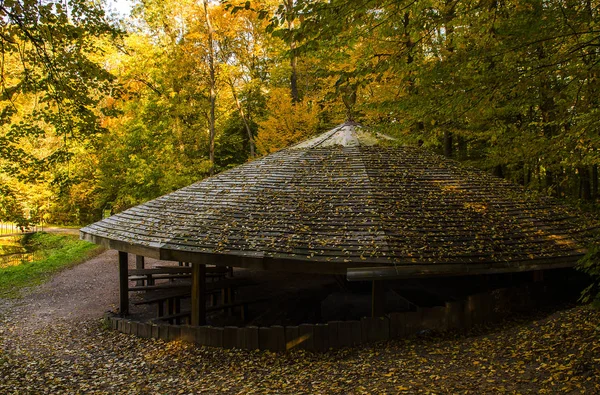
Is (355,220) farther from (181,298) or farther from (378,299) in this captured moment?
(181,298)

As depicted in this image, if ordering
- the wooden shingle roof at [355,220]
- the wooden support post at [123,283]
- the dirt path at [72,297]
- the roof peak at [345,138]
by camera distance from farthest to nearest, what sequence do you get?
the roof peak at [345,138]
the dirt path at [72,297]
the wooden support post at [123,283]
the wooden shingle roof at [355,220]

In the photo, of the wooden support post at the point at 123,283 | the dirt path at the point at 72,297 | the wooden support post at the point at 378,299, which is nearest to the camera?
the wooden support post at the point at 378,299

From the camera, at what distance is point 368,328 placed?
7.84m

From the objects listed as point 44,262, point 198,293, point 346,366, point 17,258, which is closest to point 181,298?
point 198,293

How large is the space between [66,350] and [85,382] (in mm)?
2239

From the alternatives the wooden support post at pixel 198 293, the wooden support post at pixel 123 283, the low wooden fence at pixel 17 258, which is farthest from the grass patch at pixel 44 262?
the wooden support post at pixel 198 293

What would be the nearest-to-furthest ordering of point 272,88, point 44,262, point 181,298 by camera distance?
1. point 181,298
2. point 44,262
3. point 272,88

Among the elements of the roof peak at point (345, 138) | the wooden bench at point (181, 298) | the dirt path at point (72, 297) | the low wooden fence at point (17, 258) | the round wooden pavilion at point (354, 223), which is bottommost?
the dirt path at point (72, 297)

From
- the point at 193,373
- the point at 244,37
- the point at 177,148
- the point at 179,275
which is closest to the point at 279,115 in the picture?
the point at 177,148

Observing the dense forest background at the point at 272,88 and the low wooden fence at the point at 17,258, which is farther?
the low wooden fence at the point at 17,258

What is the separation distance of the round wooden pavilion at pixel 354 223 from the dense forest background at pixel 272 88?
46.4 inches

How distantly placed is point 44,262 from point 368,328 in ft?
60.5

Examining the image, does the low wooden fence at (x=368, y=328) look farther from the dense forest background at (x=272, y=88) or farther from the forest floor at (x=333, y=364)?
the dense forest background at (x=272, y=88)

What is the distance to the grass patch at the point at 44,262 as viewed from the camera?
16531mm
